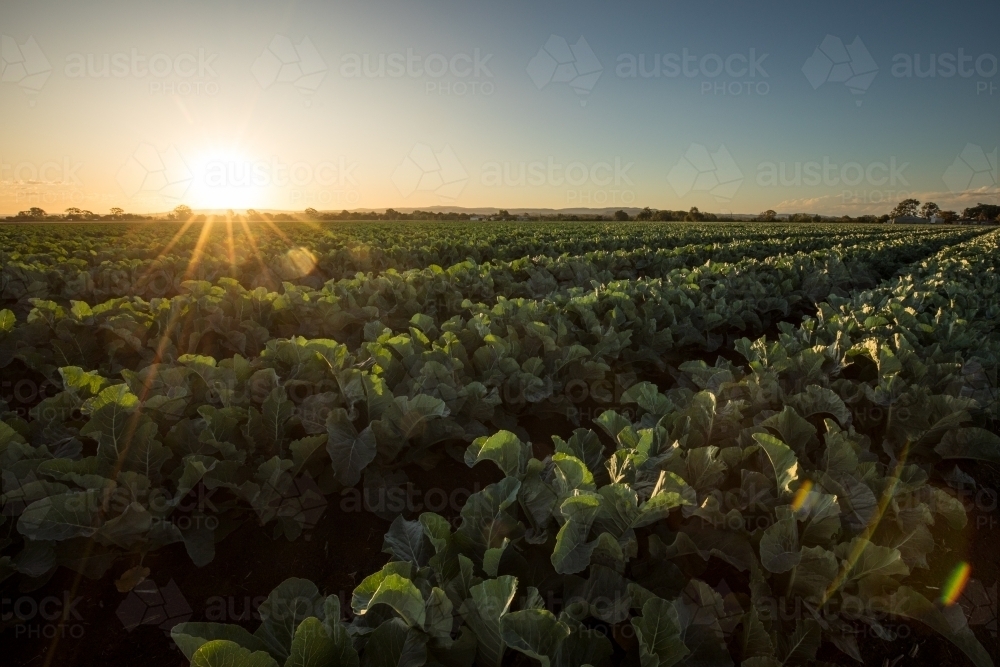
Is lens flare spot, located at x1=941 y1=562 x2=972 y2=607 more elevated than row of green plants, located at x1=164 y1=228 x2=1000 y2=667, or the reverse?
row of green plants, located at x1=164 y1=228 x2=1000 y2=667

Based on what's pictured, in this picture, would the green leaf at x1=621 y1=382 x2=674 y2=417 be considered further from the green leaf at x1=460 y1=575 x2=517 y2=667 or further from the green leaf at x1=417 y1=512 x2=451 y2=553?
the green leaf at x1=460 y1=575 x2=517 y2=667

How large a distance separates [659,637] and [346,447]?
5.77ft

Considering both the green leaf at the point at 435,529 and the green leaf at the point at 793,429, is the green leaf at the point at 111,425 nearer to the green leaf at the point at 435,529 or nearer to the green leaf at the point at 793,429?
the green leaf at the point at 435,529

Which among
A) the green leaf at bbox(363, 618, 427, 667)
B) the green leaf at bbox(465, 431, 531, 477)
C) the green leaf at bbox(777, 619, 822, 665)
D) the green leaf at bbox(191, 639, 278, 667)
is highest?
the green leaf at bbox(465, 431, 531, 477)

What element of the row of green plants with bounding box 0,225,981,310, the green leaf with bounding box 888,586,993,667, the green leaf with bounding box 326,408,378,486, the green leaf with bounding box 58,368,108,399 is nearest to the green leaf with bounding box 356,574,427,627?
the green leaf with bounding box 326,408,378,486

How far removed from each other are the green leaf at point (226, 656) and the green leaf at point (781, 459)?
1.61m

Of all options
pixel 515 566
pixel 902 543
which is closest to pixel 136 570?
pixel 515 566

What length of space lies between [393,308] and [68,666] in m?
4.20

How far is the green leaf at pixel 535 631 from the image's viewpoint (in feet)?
3.95

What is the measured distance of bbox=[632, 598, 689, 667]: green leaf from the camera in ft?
4.09

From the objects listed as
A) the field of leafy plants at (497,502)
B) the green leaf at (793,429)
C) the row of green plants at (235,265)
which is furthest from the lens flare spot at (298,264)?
the green leaf at (793,429)

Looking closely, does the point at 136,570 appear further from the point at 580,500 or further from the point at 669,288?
the point at 669,288

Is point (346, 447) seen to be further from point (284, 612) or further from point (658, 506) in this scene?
point (658, 506)

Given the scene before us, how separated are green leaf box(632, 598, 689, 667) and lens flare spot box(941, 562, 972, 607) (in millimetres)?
1345
